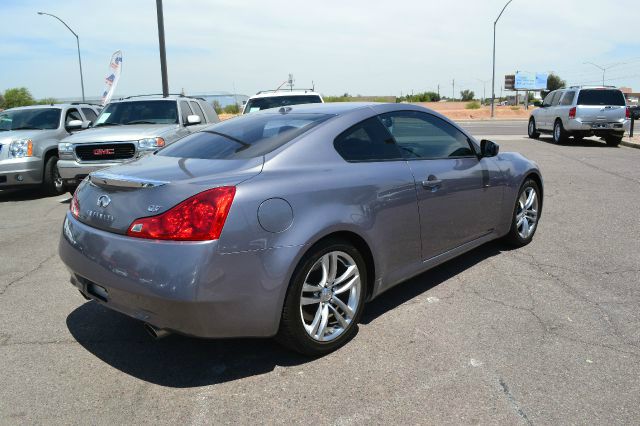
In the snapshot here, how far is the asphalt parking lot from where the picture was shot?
287 cm

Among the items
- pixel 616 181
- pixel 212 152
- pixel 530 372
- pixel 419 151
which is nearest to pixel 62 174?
pixel 212 152

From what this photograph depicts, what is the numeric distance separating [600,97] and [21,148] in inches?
639

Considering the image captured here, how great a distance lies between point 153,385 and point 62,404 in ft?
1.56

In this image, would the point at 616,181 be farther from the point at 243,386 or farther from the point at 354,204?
the point at 243,386

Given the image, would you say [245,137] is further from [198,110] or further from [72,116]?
[72,116]

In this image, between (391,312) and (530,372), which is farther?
(391,312)

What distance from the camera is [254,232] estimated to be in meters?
2.98

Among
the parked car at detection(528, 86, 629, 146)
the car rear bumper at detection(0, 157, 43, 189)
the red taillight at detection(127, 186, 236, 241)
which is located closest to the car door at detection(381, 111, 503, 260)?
the red taillight at detection(127, 186, 236, 241)

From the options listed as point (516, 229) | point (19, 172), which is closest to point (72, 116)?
point (19, 172)

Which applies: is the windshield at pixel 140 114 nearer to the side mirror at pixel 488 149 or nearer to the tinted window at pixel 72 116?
the tinted window at pixel 72 116

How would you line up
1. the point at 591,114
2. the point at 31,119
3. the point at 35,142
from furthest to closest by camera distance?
the point at 591,114, the point at 31,119, the point at 35,142

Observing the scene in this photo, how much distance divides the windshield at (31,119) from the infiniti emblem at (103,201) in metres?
8.40

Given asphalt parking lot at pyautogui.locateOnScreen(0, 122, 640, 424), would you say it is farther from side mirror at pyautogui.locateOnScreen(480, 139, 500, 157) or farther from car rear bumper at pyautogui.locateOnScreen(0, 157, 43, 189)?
car rear bumper at pyautogui.locateOnScreen(0, 157, 43, 189)

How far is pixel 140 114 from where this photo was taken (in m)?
9.76
